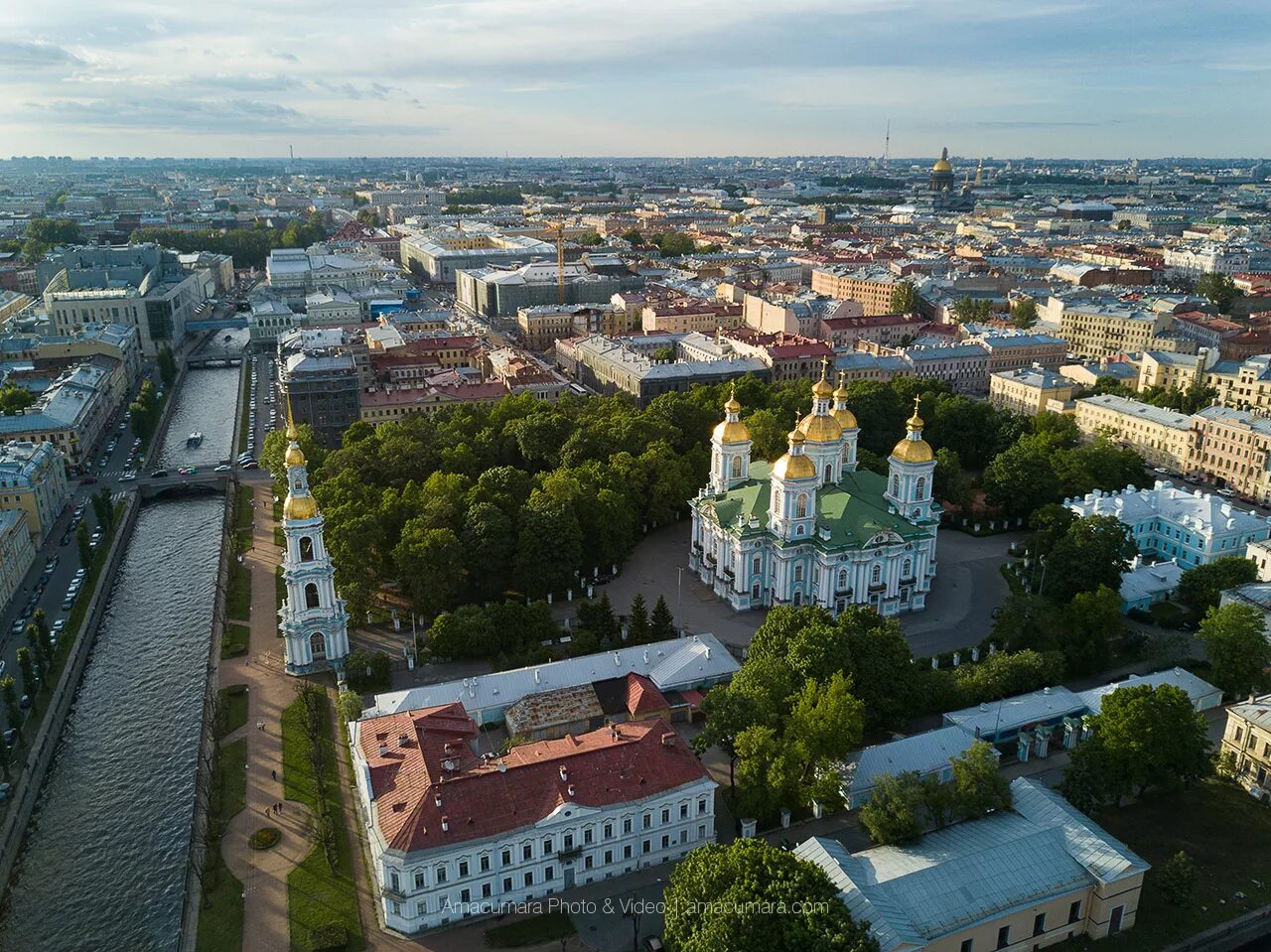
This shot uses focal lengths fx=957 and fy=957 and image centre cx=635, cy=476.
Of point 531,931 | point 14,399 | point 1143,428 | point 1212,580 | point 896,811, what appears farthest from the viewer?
point 14,399

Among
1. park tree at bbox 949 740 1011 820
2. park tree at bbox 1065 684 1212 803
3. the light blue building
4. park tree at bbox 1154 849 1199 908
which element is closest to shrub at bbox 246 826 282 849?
park tree at bbox 949 740 1011 820

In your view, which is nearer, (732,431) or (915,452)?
(915,452)

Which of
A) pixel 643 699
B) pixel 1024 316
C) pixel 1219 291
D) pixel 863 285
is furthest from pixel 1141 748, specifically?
pixel 1219 291

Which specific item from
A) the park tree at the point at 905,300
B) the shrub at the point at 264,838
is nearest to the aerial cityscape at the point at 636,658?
the shrub at the point at 264,838

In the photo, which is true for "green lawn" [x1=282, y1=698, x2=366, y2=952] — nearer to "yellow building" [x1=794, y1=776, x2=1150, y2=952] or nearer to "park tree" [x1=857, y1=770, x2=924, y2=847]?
"yellow building" [x1=794, y1=776, x2=1150, y2=952]

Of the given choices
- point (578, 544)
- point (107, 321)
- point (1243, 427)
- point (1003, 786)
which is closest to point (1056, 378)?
point (1243, 427)

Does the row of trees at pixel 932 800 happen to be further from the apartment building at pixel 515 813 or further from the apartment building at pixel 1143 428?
the apartment building at pixel 1143 428

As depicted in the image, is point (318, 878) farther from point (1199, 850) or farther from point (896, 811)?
point (1199, 850)
